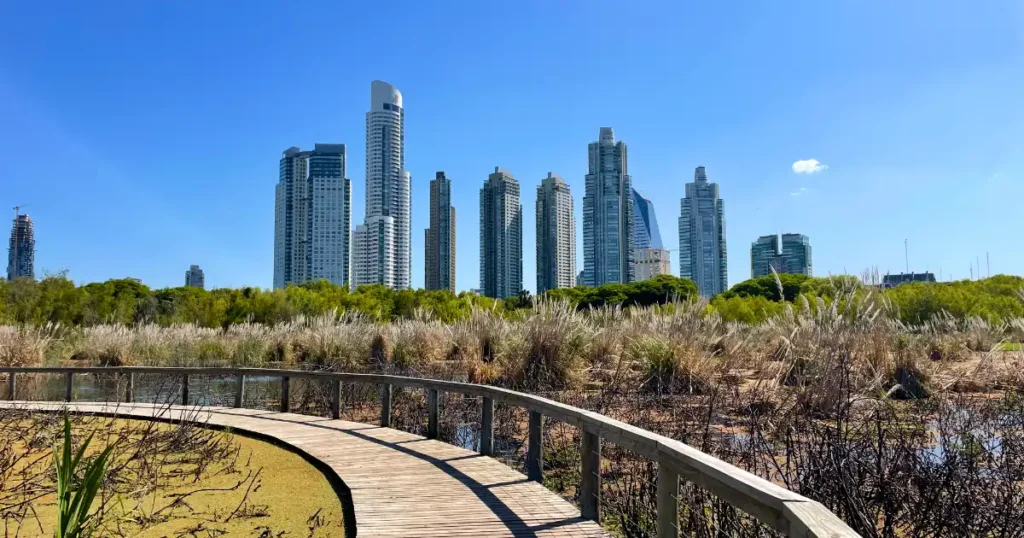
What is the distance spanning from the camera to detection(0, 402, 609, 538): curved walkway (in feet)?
13.7

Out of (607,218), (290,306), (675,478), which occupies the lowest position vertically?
(675,478)

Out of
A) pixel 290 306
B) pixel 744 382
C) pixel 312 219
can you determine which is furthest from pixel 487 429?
pixel 312 219

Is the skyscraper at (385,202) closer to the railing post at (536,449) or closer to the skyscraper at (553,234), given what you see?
the skyscraper at (553,234)

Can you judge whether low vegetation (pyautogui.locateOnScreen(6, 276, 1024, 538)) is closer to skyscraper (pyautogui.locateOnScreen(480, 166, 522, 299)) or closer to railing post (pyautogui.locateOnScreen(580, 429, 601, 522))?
railing post (pyautogui.locateOnScreen(580, 429, 601, 522))

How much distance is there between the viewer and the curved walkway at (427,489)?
13.7 ft

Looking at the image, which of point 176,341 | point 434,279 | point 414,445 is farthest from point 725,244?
point 414,445

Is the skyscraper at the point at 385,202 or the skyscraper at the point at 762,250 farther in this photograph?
the skyscraper at the point at 762,250

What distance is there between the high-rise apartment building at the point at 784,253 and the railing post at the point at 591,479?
9510 cm

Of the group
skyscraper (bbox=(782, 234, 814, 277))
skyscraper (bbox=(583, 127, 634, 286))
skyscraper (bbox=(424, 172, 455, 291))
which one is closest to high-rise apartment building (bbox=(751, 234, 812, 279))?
skyscraper (bbox=(782, 234, 814, 277))

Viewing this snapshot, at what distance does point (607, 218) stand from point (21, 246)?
9764 cm

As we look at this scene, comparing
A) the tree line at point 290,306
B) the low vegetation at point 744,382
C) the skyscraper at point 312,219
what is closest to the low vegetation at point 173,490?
the low vegetation at point 744,382

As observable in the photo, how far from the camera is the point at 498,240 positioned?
108500 mm

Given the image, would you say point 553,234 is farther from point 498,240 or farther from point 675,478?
point 675,478

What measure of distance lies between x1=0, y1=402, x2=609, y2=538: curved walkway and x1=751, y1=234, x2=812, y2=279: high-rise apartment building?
93.0 meters
